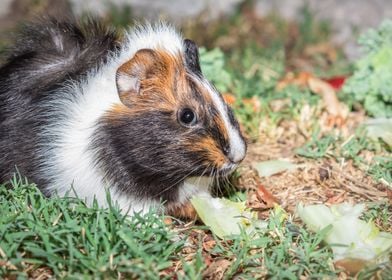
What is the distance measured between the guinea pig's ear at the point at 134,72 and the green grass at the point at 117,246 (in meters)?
0.56

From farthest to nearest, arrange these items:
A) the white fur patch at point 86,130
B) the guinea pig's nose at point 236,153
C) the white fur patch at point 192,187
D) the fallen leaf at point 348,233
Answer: the white fur patch at point 192,187 → the white fur patch at point 86,130 → the guinea pig's nose at point 236,153 → the fallen leaf at point 348,233

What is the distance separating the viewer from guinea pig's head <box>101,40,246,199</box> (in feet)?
9.97

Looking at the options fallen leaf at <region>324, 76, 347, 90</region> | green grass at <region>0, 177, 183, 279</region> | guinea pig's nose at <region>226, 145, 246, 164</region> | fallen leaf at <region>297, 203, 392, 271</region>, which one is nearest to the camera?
green grass at <region>0, 177, 183, 279</region>

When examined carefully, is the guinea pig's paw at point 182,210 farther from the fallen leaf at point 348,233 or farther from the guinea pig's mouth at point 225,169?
the fallen leaf at point 348,233

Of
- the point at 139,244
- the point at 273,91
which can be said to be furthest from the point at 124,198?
the point at 273,91

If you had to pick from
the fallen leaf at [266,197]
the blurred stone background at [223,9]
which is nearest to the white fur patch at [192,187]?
the fallen leaf at [266,197]

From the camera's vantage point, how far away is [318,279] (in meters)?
2.82

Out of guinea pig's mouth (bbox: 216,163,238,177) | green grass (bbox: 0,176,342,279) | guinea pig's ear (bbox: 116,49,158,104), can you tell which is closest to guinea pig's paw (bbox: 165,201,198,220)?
green grass (bbox: 0,176,342,279)

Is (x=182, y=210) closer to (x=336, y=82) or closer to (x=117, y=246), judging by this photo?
(x=117, y=246)

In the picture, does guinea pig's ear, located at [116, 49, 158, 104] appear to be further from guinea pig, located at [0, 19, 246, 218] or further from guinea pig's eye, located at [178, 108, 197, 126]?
guinea pig's eye, located at [178, 108, 197, 126]

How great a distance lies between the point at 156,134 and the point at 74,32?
873 millimetres

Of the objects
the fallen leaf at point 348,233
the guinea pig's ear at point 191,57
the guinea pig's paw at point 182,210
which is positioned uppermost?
the guinea pig's ear at point 191,57

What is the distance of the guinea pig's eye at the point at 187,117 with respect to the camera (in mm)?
3039

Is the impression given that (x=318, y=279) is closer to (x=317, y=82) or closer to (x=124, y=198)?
(x=124, y=198)
